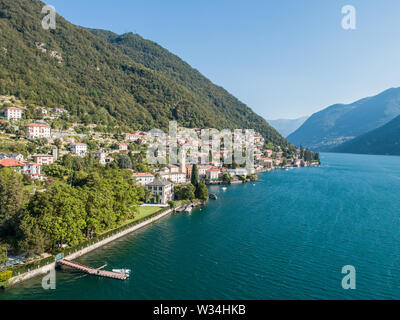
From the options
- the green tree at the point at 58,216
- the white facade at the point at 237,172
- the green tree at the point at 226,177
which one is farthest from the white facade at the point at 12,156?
the white facade at the point at 237,172

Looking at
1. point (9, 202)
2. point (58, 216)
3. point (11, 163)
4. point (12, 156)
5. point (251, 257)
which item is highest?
point (12, 156)

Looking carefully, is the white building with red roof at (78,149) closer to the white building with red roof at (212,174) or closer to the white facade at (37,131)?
the white facade at (37,131)

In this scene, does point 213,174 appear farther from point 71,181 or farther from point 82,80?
point 82,80

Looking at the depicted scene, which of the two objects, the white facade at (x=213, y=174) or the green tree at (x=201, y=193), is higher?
the white facade at (x=213, y=174)

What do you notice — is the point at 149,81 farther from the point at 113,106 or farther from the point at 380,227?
the point at 380,227

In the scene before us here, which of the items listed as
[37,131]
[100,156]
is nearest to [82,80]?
[37,131]
